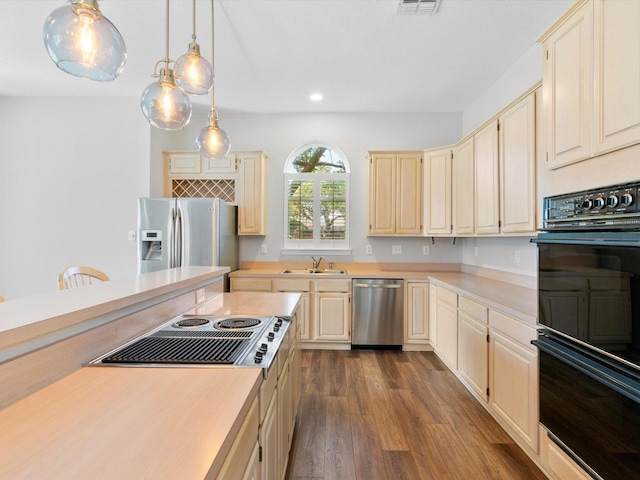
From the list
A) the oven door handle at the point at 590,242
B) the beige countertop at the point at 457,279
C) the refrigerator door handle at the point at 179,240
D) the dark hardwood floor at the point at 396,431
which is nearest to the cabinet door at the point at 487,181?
the beige countertop at the point at 457,279

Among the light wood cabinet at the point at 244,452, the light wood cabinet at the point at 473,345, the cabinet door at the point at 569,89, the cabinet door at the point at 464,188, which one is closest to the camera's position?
the light wood cabinet at the point at 244,452

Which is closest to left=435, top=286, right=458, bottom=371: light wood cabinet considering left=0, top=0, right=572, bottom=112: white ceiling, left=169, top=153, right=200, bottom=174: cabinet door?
left=0, top=0, right=572, bottom=112: white ceiling

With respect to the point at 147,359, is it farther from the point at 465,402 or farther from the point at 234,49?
the point at 234,49

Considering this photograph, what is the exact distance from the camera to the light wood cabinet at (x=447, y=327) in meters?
2.91

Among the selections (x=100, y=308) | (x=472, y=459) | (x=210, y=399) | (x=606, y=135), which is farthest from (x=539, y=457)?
(x=100, y=308)

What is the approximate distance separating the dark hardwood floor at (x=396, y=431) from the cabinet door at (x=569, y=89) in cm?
168

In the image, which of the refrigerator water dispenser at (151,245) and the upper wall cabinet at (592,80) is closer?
the upper wall cabinet at (592,80)

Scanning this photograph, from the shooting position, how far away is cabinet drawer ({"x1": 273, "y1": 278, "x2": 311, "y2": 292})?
3699mm

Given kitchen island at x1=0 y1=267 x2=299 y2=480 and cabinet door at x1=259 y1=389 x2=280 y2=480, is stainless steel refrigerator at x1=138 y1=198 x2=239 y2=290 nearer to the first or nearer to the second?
kitchen island at x1=0 y1=267 x2=299 y2=480

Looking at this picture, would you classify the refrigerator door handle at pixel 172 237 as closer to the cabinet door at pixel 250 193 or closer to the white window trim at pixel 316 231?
the cabinet door at pixel 250 193

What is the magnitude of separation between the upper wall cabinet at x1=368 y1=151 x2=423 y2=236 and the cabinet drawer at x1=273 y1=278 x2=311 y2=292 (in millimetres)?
1092

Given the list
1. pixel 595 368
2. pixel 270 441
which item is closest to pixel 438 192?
pixel 595 368

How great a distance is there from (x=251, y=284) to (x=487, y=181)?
2.61 metres

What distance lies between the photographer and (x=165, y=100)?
1.76m
